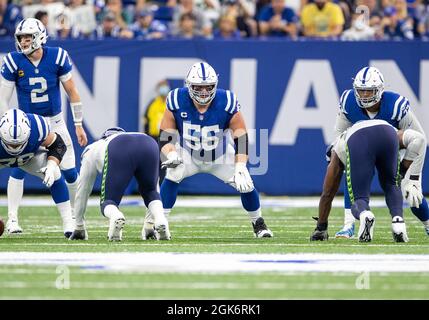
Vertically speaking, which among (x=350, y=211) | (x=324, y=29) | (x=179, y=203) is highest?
(x=324, y=29)

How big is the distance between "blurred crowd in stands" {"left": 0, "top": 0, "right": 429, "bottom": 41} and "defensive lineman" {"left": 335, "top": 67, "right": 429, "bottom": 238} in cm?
549

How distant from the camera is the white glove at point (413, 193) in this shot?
9.05m

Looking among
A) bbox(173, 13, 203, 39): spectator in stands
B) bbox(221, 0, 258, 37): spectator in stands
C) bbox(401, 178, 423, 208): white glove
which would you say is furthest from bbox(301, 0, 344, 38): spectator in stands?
bbox(401, 178, 423, 208): white glove

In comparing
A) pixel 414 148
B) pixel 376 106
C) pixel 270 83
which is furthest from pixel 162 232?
pixel 270 83

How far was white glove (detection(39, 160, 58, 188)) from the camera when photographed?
9000 millimetres

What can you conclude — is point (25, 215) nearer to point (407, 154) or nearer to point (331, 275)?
point (407, 154)

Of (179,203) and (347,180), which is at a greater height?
(347,180)

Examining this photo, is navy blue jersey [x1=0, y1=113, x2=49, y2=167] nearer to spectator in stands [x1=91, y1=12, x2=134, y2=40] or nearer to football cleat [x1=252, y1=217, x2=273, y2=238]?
football cleat [x1=252, y1=217, x2=273, y2=238]

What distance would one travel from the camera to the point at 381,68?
14289mm

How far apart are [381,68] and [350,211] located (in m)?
5.09

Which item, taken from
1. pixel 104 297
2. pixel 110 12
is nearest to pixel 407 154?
pixel 104 297

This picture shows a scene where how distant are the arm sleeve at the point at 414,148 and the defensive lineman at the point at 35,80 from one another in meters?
3.02

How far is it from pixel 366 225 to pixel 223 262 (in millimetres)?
1659

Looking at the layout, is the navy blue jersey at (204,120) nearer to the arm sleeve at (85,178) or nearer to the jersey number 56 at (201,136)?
the jersey number 56 at (201,136)
